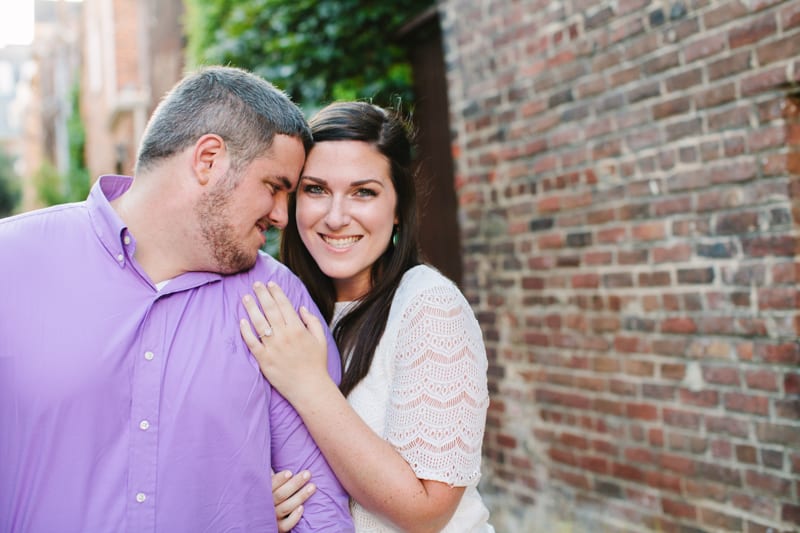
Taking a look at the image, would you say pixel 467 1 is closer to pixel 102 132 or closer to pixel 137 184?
pixel 137 184

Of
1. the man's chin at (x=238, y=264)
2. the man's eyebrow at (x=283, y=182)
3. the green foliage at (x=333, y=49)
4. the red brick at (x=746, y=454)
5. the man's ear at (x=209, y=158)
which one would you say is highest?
the green foliage at (x=333, y=49)

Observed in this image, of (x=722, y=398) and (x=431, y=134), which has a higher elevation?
(x=431, y=134)

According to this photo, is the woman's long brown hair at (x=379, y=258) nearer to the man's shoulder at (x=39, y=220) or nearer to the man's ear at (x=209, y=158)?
the man's ear at (x=209, y=158)

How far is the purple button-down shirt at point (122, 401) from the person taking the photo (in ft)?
5.45

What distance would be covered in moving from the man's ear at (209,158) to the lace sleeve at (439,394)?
0.62m

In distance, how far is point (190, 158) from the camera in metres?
1.91

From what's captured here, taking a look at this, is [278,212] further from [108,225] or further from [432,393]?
[432,393]

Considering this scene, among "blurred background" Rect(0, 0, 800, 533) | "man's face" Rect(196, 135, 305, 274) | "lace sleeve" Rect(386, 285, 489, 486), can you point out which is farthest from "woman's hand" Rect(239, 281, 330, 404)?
"blurred background" Rect(0, 0, 800, 533)

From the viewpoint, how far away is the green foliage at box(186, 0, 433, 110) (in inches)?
219

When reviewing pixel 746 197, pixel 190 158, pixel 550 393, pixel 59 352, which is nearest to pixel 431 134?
pixel 550 393

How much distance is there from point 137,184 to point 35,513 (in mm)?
797

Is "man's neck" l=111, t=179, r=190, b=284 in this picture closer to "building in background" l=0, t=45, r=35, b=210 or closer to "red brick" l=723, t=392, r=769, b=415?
"red brick" l=723, t=392, r=769, b=415

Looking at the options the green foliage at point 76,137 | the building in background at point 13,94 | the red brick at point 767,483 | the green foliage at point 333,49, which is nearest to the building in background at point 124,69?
the green foliage at point 76,137

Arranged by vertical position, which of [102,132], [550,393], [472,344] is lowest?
[550,393]
